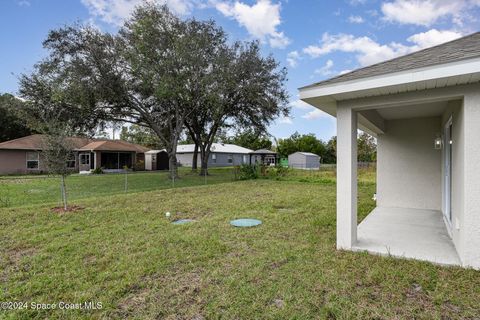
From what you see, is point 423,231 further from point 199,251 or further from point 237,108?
point 237,108

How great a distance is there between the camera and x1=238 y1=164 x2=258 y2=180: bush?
52.0 feet

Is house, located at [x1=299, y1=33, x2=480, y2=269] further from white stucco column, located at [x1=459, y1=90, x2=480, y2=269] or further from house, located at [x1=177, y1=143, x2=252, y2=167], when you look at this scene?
house, located at [x1=177, y1=143, x2=252, y2=167]

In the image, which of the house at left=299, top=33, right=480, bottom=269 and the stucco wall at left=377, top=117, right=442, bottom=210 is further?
the stucco wall at left=377, top=117, right=442, bottom=210

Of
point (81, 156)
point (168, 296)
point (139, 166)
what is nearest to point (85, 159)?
point (81, 156)

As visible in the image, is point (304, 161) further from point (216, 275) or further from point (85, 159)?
point (216, 275)

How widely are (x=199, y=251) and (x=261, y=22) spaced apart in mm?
10445

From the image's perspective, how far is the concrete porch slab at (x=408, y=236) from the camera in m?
3.65

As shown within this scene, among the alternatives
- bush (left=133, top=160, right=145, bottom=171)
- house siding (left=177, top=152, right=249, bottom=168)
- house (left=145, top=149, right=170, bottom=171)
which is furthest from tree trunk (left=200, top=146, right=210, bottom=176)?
house siding (left=177, top=152, right=249, bottom=168)

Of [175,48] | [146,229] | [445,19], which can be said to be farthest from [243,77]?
[146,229]

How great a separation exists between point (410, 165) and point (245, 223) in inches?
179

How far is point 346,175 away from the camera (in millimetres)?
3883

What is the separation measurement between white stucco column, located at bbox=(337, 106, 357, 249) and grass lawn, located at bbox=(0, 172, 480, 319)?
1.09ft

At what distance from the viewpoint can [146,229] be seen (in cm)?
523

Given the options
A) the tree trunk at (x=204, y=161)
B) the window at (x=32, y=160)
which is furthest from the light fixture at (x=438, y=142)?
the window at (x=32, y=160)
